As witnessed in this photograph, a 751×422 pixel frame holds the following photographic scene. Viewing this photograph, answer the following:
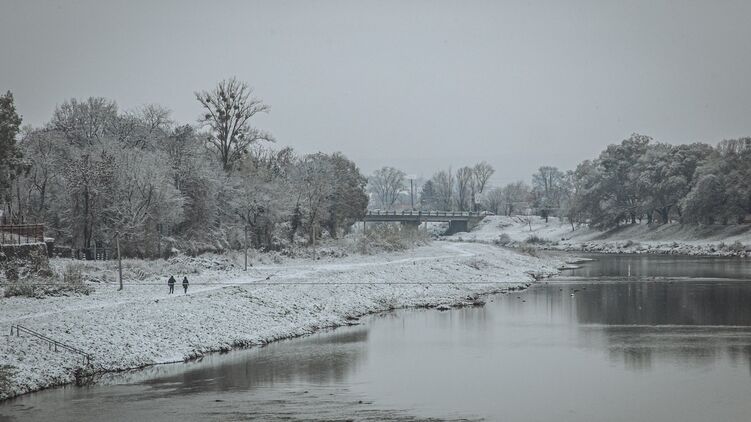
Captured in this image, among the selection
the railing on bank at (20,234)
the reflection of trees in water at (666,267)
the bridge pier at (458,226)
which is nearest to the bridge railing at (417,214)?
the bridge pier at (458,226)

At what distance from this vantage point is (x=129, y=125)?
78000mm

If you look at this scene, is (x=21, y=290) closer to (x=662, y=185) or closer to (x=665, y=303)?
(x=665, y=303)

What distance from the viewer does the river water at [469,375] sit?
26609 mm

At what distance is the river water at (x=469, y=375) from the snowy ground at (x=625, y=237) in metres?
61.1

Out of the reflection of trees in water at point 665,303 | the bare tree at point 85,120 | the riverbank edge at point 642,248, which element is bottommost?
the reflection of trees in water at point 665,303

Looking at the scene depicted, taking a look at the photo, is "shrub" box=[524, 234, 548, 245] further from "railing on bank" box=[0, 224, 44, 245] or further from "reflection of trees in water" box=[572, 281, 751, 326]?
"railing on bank" box=[0, 224, 44, 245]

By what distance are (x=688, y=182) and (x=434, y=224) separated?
2880 inches

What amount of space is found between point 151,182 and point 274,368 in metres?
36.0

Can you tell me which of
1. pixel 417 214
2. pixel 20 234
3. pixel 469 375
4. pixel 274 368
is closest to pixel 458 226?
pixel 417 214

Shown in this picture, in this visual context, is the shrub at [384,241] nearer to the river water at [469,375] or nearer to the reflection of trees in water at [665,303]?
the reflection of trees in water at [665,303]

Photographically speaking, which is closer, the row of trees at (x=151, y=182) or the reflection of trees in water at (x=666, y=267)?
the row of trees at (x=151, y=182)

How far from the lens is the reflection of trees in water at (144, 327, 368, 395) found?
30.5 m

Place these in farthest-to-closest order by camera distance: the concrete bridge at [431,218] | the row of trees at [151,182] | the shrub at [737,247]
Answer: the concrete bridge at [431,218], the shrub at [737,247], the row of trees at [151,182]

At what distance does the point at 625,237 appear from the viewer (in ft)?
437
